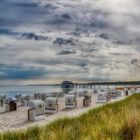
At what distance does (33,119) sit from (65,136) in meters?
8.32

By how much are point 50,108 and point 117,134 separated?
11610 mm

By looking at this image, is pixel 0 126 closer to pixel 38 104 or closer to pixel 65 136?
pixel 38 104

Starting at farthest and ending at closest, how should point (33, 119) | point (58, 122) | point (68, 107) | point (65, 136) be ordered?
point (68, 107), point (33, 119), point (58, 122), point (65, 136)

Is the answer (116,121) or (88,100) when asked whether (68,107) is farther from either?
(116,121)

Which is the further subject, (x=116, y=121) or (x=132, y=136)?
(x=116, y=121)

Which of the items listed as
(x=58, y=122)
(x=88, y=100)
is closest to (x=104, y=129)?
(x=58, y=122)

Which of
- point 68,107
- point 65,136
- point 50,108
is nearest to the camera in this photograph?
point 65,136

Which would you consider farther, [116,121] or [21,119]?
[21,119]

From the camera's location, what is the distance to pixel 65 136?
7.82 m

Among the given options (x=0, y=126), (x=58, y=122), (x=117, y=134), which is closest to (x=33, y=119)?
(x=0, y=126)

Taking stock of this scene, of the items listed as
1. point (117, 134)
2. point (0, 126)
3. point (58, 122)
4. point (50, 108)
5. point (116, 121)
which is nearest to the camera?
point (117, 134)

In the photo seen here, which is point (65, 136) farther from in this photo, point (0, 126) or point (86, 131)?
point (0, 126)

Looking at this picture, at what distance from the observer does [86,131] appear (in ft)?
28.0

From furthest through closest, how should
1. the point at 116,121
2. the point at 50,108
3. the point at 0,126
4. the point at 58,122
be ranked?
the point at 50,108 < the point at 0,126 < the point at 58,122 < the point at 116,121
